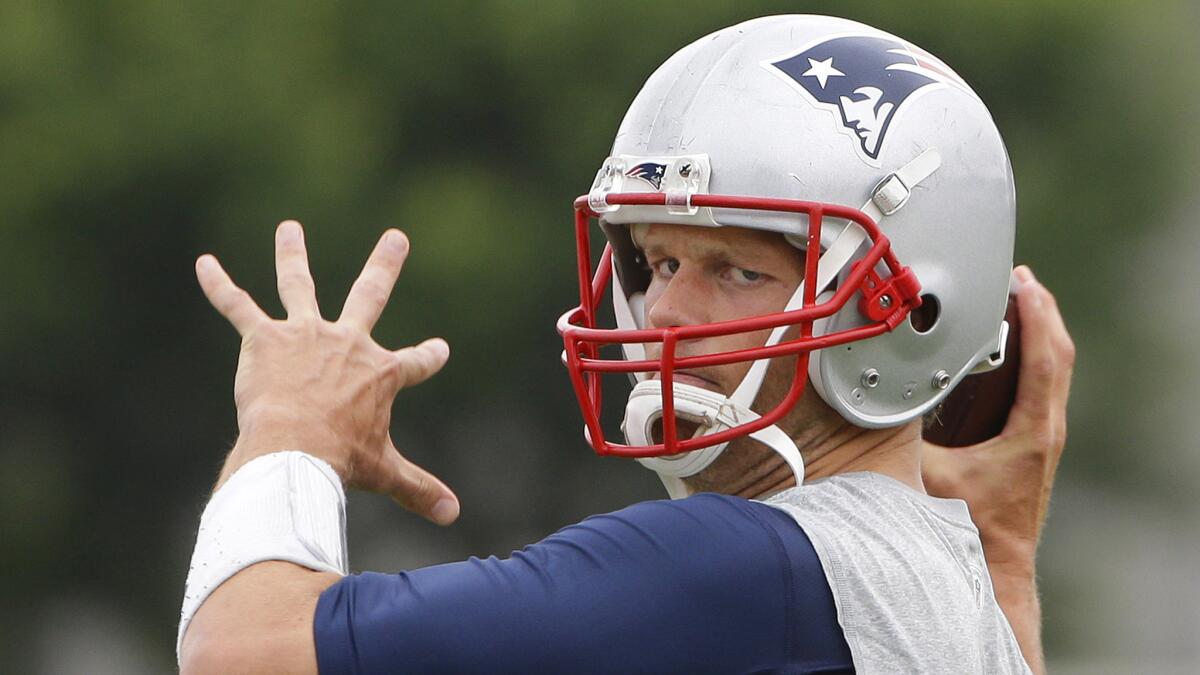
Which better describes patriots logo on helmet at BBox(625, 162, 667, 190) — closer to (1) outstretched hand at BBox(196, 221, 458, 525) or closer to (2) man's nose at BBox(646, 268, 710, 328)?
(2) man's nose at BBox(646, 268, 710, 328)

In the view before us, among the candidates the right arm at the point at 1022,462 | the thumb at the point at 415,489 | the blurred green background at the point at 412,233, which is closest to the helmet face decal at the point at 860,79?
the right arm at the point at 1022,462

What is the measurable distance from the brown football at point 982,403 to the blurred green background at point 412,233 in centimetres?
1113

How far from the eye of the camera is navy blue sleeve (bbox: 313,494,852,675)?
237 cm

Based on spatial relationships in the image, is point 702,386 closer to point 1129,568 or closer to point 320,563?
point 320,563

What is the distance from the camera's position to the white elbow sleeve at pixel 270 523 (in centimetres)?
248

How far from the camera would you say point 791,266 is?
9.26ft

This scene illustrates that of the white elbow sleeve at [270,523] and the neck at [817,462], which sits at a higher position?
the white elbow sleeve at [270,523]

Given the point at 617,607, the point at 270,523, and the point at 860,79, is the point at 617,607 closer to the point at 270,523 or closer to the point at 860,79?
the point at 270,523

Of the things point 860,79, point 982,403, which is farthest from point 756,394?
point 982,403

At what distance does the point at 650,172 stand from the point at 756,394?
39 centimetres

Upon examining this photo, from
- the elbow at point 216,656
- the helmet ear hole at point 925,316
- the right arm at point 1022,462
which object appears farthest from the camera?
the right arm at point 1022,462

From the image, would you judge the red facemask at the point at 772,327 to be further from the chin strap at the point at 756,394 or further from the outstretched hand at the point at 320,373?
the outstretched hand at the point at 320,373

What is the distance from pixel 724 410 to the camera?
109 inches

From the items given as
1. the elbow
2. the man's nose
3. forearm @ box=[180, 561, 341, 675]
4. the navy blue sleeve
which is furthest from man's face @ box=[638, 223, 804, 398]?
the elbow
